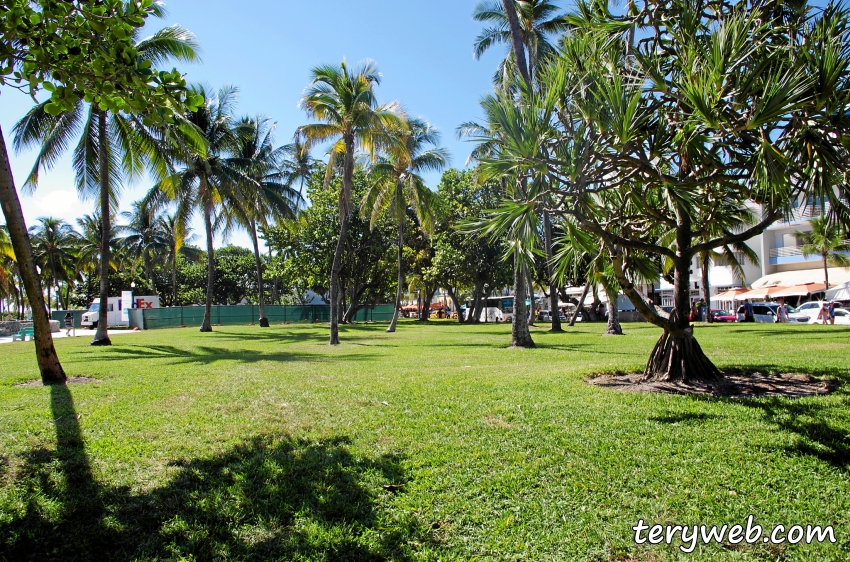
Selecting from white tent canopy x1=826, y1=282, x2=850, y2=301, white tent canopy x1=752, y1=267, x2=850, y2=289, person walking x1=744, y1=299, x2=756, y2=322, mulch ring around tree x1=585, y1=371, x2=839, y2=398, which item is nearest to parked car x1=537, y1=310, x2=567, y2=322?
white tent canopy x1=752, y1=267, x2=850, y2=289

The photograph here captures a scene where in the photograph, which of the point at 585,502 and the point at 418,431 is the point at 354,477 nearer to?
the point at 418,431

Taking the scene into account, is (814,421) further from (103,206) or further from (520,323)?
(103,206)

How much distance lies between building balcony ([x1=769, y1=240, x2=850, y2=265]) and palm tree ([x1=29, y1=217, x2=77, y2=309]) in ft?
195

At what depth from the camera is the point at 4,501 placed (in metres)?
3.68

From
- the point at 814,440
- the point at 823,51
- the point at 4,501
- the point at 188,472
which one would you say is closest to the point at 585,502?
the point at 814,440

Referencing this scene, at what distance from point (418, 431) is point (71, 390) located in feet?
19.1

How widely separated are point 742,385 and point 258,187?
76.7 ft

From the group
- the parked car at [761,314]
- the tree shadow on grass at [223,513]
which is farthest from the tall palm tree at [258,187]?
the parked car at [761,314]

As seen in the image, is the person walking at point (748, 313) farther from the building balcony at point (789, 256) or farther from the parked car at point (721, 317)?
the building balcony at point (789, 256)

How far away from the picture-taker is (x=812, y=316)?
28562 mm

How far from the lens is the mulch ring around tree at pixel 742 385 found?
6953mm

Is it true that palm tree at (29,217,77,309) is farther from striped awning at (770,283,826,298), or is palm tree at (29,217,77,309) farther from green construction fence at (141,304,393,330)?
striped awning at (770,283,826,298)

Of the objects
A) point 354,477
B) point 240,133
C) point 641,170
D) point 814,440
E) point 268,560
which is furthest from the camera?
point 240,133

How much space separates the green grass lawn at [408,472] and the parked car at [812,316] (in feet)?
86.9
